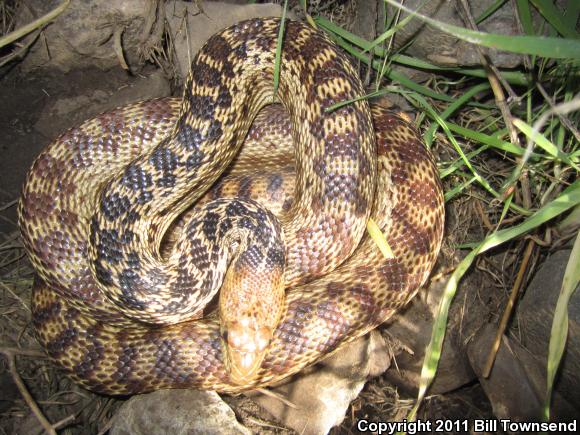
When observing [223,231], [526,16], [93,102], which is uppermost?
[526,16]

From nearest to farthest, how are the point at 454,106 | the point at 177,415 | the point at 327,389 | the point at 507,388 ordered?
the point at 177,415
the point at 327,389
the point at 507,388
the point at 454,106

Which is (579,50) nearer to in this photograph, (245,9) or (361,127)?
(361,127)

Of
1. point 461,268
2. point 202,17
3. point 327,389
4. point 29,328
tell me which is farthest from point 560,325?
point 29,328

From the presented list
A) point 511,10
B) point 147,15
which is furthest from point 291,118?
point 511,10

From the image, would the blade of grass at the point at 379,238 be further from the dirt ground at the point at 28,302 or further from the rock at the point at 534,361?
the rock at the point at 534,361

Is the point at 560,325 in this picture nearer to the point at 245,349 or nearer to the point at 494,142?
the point at 494,142

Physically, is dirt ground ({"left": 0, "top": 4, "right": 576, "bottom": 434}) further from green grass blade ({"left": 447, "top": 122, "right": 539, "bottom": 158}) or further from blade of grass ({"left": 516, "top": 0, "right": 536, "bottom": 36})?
blade of grass ({"left": 516, "top": 0, "right": 536, "bottom": 36})

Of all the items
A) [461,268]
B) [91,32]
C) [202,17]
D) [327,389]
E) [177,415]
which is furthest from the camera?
[202,17]

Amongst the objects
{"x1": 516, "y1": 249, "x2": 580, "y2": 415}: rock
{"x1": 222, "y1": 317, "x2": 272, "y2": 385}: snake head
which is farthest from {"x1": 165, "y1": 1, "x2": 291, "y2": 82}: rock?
{"x1": 516, "y1": 249, "x2": 580, "y2": 415}: rock

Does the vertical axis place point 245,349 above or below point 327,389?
above
